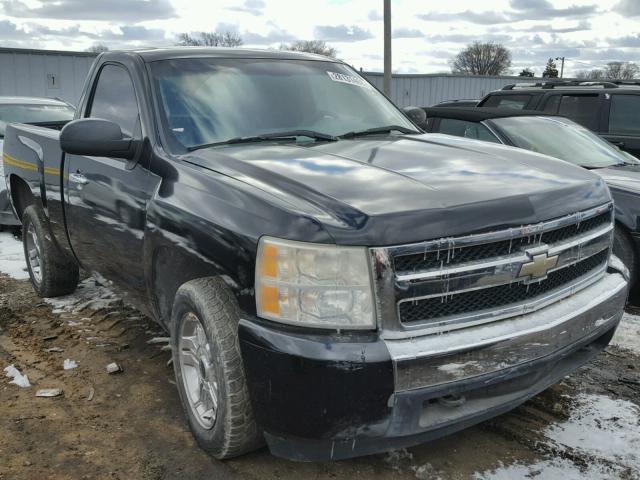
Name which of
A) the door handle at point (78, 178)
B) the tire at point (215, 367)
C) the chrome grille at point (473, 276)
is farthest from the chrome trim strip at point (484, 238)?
the door handle at point (78, 178)

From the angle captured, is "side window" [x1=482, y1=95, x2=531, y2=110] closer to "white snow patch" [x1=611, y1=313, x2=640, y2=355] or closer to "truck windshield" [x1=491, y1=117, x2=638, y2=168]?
"truck windshield" [x1=491, y1=117, x2=638, y2=168]

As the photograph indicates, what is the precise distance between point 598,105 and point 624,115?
0.34m

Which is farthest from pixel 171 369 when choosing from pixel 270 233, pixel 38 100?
pixel 38 100

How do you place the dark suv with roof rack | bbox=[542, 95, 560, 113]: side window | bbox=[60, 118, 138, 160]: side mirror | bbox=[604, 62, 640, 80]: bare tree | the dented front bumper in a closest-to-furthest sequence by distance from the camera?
the dented front bumper
bbox=[60, 118, 138, 160]: side mirror
the dark suv with roof rack
bbox=[542, 95, 560, 113]: side window
bbox=[604, 62, 640, 80]: bare tree

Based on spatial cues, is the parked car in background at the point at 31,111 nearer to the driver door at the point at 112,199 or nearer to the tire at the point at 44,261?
the tire at the point at 44,261

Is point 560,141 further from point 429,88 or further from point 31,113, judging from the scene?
point 429,88

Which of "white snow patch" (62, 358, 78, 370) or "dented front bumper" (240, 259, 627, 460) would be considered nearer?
"dented front bumper" (240, 259, 627, 460)

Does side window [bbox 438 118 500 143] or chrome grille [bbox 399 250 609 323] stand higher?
side window [bbox 438 118 500 143]

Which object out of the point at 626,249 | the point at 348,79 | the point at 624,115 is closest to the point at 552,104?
the point at 624,115

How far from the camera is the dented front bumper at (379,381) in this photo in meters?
2.22

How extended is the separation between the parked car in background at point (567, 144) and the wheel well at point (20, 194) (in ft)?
11.3

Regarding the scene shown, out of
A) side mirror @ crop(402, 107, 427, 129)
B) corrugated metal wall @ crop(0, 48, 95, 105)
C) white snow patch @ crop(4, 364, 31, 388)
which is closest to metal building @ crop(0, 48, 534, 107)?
corrugated metal wall @ crop(0, 48, 95, 105)

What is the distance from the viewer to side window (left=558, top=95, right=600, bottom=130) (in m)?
8.16

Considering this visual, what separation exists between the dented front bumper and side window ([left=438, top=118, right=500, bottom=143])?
13.0 ft
